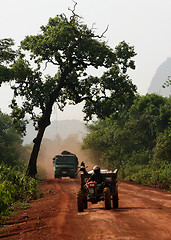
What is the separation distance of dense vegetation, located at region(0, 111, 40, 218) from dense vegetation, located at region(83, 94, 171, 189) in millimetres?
9600

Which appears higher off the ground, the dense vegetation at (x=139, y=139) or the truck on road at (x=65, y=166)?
the dense vegetation at (x=139, y=139)

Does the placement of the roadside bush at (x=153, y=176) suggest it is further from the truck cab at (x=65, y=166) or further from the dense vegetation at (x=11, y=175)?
the dense vegetation at (x=11, y=175)

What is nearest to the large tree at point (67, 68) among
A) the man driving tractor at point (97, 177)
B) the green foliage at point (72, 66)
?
the green foliage at point (72, 66)

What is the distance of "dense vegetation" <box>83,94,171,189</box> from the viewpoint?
85.8 ft

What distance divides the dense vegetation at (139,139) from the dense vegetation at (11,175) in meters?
9.60

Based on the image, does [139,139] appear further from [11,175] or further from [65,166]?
[11,175]

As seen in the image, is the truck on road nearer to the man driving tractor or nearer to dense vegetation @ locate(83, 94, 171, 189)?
dense vegetation @ locate(83, 94, 171, 189)

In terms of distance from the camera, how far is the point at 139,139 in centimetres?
3366

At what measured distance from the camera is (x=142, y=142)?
33.4m

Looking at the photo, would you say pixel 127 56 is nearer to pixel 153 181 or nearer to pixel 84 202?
pixel 153 181

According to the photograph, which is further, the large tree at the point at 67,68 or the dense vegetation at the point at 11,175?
the large tree at the point at 67,68

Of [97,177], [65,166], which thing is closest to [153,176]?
[97,177]

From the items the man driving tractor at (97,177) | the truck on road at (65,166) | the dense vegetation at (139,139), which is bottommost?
the man driving tractor at (97,177)

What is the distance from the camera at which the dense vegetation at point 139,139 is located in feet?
85.8
